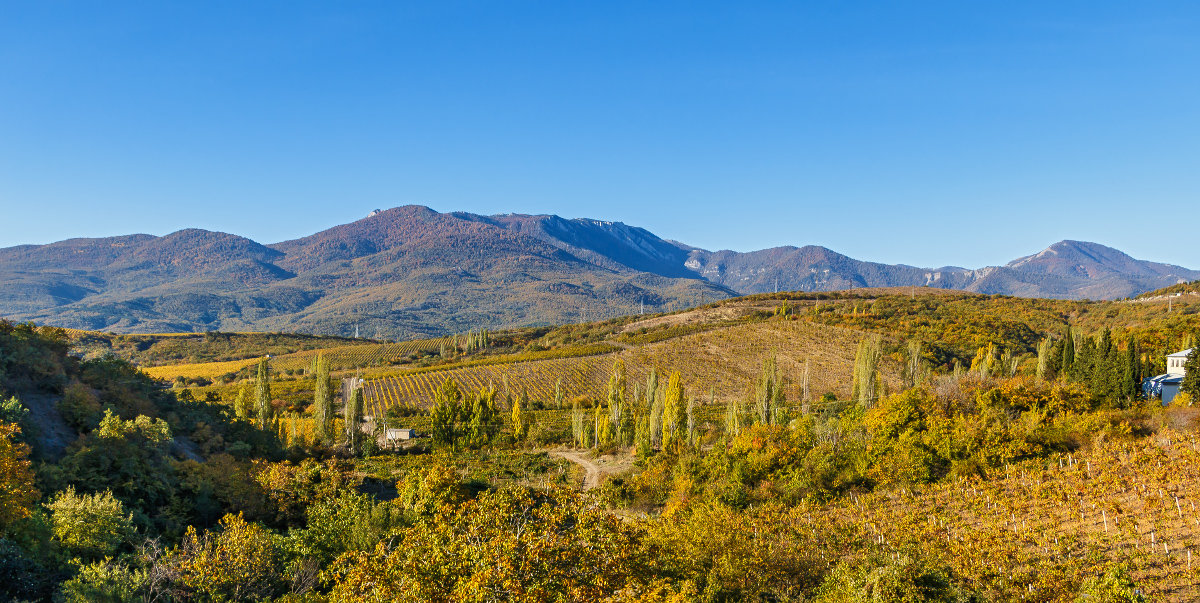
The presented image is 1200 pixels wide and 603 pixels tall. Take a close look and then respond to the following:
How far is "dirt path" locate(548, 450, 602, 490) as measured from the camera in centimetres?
4847

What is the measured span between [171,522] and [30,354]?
15.9 meters

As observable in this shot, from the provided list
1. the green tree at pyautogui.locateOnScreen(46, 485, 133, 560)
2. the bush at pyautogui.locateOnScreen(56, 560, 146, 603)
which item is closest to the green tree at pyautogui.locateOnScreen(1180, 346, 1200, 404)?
the bush at pyautogui.locateOnScreen(56, 560, 146, 603)

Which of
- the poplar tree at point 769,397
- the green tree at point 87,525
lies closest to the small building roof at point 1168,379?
the poplar tree at point 769,397

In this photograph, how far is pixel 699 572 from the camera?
17859 mm

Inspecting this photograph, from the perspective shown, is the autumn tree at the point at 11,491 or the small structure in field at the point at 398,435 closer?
the autumn tree at the point at 11,491

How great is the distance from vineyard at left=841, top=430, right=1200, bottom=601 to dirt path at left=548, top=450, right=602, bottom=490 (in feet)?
68.8

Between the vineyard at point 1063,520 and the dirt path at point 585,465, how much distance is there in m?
21.0

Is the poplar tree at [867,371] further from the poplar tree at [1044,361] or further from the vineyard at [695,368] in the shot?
the poplar tree at [1044,361]

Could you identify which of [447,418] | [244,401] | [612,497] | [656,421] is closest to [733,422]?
[656,421]

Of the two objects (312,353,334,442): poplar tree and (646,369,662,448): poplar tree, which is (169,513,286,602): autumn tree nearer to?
(312,353,334,442): poplar tree

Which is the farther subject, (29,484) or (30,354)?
(30,354)

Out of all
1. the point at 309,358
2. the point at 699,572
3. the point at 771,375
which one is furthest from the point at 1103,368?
the point at 309,358

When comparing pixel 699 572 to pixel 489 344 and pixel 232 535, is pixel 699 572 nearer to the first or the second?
pixel 232 535

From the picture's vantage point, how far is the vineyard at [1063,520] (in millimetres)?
18000
